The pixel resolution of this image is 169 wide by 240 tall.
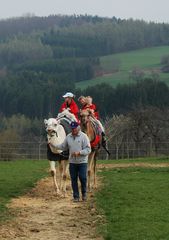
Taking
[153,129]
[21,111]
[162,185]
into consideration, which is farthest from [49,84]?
[162,185]

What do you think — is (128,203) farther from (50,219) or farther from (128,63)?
(128,63)

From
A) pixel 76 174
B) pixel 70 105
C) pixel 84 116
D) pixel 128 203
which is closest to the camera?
pixel 128 203

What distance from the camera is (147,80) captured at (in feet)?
271

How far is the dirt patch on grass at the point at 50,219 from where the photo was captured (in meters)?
9.41

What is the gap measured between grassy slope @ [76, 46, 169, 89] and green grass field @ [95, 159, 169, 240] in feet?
247

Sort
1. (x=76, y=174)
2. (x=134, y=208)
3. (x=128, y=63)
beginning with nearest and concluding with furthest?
(x=134, y=208) → (x=76, y=174) → (x=128, y=63)

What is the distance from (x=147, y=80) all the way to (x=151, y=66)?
2641 centimetres

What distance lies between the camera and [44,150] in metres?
42.3

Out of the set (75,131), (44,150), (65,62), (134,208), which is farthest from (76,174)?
(65,62)

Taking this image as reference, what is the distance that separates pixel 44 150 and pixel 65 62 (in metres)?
76.7

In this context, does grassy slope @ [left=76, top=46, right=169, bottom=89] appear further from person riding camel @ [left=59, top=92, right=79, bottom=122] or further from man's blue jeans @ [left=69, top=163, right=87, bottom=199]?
man's blue jeans @ [left=69, top=163, right=87, bottom=199]

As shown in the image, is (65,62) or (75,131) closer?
(75,131)

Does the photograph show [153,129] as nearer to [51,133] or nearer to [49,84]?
[51,133]

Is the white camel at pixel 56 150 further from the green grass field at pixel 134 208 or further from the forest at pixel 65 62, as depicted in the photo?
the forest at pixel 65 62
